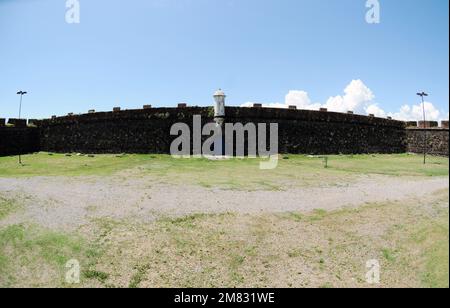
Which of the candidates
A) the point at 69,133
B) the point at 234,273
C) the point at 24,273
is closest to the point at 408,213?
the point at 234,273

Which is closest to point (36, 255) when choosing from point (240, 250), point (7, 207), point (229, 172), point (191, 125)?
point (7, 207)

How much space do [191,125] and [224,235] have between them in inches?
762

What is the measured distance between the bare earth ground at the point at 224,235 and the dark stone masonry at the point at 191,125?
14.3 meters

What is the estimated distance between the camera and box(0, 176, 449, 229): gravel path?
1034 cm

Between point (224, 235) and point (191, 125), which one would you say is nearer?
point (224, 235)

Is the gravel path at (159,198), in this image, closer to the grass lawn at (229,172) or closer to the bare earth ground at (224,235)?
the bare earth ground at (224,235)

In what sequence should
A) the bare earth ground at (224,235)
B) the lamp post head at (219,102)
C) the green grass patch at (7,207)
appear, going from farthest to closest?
the lamp post head at (219,102)
the green grass patch at (7,207)
the bare earth ground at (224,235)

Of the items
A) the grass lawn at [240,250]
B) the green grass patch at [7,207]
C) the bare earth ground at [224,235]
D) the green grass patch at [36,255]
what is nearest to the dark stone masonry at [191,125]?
the bare earth ground at [224,235]

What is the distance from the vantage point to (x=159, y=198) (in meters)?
12.0

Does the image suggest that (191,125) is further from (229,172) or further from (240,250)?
(240,250)

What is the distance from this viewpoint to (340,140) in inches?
1194

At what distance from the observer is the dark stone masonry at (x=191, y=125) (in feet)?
91.7
